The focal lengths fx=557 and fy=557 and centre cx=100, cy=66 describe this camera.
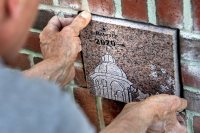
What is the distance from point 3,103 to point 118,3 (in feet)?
3.10

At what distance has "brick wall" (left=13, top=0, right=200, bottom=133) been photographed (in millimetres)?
1675

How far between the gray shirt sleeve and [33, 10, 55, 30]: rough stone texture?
1052 mm

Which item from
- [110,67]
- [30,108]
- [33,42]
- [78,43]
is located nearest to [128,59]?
[110,67]

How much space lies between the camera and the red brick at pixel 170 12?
166 cm

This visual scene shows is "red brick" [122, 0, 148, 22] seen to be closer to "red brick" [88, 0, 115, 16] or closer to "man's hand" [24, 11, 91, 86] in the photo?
"red brick" [88, 0, 115, 16]

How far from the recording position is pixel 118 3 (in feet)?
5.86

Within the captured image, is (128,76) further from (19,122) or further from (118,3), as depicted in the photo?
(19,122)

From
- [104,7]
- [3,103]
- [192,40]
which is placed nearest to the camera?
[3,103]

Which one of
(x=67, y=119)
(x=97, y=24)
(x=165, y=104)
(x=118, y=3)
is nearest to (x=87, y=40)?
(x=97, y=24)

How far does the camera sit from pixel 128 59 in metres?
1.86

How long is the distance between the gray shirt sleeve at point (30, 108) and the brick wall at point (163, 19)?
798mm

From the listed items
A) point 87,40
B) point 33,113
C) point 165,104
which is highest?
point 33,113

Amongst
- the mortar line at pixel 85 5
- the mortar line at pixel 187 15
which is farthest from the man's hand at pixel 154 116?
the mortar line at pixel 85 5

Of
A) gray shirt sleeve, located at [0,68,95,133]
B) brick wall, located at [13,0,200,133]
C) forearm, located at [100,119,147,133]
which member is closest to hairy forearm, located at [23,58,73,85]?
brick wall, located at [13,0,200,133]
